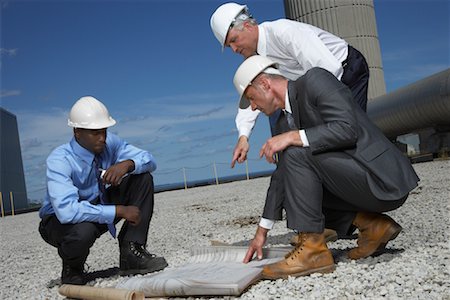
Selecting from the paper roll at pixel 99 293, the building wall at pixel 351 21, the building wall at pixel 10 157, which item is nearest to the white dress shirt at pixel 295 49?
the paper roll at pixel 99 293

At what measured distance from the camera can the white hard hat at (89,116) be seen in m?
2.94

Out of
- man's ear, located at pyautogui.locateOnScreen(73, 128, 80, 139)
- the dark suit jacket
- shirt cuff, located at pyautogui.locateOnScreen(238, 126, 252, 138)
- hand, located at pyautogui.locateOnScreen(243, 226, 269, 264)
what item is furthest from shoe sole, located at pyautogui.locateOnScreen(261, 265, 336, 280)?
man's ear, located at pyautogui.locateOnScreen(73, 128, 80, 139)

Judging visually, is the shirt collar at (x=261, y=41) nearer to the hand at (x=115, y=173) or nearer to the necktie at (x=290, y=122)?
the necktie at (x=290, y=122)

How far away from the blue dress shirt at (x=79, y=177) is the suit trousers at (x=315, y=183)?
116cm

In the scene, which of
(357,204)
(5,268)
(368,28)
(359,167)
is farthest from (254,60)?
(368,28)

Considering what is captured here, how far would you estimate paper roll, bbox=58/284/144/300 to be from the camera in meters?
2.24

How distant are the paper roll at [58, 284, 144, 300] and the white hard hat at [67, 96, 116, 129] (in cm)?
98

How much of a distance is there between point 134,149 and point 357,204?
5.32 feet

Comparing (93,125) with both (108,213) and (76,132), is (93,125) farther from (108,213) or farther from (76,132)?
(108,213)

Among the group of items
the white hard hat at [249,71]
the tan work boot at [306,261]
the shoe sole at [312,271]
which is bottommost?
the shoe sole at [312,271]

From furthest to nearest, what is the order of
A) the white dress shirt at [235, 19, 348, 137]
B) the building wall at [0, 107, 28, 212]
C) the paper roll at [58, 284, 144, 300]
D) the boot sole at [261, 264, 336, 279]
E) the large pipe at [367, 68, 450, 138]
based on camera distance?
the building wall at [0, 107, 28, 212]
the large pipe at [367, 68, 450, 138]
the white dress shirt at [235, 19, 348, 137]
the boot sole at [261, 264, 336, 279]
the paper roll at [58, 284, 144, 300]

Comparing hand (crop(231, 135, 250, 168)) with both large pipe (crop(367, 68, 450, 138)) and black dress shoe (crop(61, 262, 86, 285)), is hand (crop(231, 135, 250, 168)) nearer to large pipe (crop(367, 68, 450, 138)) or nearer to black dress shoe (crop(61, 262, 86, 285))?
black dress shoe (crop(61, 262, 86, 285))

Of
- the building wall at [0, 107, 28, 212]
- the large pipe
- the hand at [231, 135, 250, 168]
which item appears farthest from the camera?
the building wall at [0, 107, 28, 212]

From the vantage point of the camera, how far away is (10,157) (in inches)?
1232
